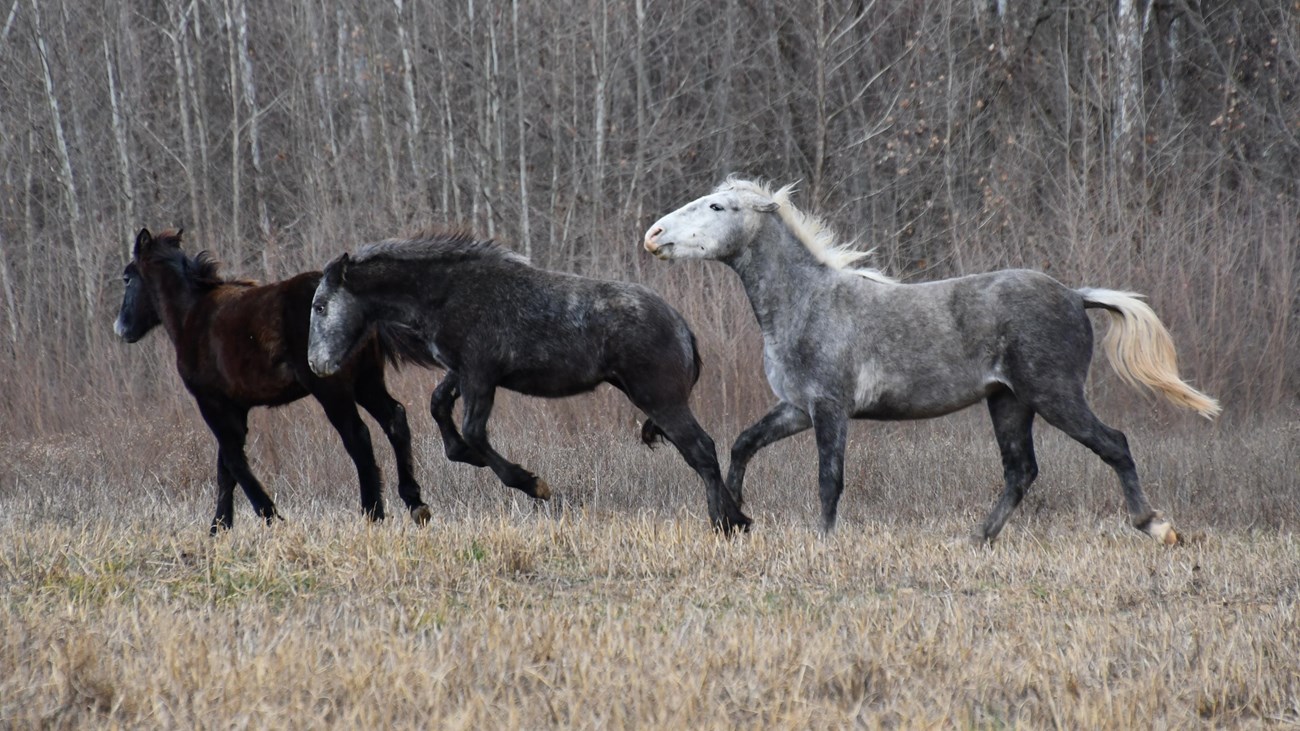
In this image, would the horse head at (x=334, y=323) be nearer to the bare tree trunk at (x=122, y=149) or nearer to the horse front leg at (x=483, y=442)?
the horse front leg at (x=483, y=442)

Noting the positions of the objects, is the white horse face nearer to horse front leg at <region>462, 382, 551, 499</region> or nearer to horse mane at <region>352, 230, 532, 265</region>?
horse mane at <region>352, 230, 532, 265</region>

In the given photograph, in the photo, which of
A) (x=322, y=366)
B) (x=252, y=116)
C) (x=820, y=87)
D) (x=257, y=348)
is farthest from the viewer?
Answer: (x=252, y=116)

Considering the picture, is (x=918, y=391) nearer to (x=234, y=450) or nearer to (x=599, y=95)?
(x=234, y=450)

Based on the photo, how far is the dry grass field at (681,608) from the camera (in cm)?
433

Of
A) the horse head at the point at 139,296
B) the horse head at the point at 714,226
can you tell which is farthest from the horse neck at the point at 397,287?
the horse head at the point at 139,296

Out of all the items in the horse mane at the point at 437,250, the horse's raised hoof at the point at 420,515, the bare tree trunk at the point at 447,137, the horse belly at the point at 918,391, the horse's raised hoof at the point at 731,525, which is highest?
the bare tree trunk at the point at 447,137

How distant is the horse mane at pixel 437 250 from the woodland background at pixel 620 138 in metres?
5.21

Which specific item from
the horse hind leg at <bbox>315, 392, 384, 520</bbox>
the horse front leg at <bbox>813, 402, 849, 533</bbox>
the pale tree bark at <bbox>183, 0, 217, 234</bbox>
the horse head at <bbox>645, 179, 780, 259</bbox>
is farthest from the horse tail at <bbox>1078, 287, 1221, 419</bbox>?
the pale tree bark at <bbox>183, 0, 217, 234</bbox>

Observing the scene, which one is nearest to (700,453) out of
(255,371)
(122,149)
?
(255,371)

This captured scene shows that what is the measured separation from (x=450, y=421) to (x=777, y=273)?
2109 millimetres

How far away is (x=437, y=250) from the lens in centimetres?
797

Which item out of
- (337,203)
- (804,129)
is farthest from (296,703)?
(804,129)

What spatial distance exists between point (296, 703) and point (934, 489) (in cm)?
658

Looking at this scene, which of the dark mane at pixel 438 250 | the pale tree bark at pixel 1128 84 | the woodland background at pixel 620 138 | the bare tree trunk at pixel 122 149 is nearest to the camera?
the dark mane at pixel 438 250
